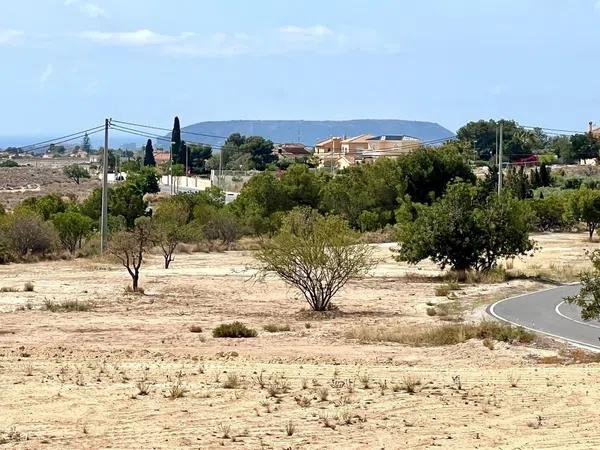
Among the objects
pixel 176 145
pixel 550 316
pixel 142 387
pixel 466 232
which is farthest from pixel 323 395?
pixel 176 145

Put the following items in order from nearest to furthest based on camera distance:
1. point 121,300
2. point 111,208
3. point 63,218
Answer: point 121,300 < point 63,218 < point 111,208

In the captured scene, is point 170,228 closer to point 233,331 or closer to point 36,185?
point 233,331

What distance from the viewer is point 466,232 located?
52094mm

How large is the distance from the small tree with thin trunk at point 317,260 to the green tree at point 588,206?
4603 cm

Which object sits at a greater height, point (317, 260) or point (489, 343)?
point (317, 260)

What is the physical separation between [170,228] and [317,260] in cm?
2601

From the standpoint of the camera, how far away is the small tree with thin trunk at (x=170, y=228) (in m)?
59.2

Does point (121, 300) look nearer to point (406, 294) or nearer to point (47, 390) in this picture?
point (406, 294)

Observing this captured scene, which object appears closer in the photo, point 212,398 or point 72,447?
point 72,447

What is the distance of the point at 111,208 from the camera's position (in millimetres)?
81562

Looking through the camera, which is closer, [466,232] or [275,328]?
[275,328]

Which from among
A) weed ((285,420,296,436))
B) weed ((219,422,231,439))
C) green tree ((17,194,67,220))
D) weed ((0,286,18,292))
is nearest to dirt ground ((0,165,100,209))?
green tree ((17,194,67,220))

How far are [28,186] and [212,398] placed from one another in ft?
463

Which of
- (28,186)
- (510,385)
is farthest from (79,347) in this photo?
(28,186)
